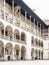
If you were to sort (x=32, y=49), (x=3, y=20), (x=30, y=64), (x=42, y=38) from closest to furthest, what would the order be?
(x=30, y=64) → (x=3, y=20) → (x=32, y=49) → (x=42, y=38)

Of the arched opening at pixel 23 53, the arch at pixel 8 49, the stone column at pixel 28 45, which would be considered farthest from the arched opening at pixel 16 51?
the stone column at pixel 28 45

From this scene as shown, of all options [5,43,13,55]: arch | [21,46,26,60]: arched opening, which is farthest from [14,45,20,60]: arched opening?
[5,43,13,55]: arch

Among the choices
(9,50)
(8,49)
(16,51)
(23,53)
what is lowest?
(23,53)

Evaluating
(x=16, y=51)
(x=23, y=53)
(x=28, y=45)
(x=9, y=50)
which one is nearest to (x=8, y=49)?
(x=9, y=50)

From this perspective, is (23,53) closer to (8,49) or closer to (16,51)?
(16,51)

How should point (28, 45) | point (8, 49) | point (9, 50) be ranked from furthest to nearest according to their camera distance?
point (28, 45)
point (9, 50)
point (8, 49)

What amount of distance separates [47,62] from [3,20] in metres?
9.38

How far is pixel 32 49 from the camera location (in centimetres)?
4534

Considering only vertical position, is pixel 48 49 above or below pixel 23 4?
below

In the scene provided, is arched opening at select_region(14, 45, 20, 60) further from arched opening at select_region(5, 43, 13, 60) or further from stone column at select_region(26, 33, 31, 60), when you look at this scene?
stone column at select_region(26, 33, 31, 60)

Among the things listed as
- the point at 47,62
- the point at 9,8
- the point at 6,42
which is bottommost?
the point at 47,62

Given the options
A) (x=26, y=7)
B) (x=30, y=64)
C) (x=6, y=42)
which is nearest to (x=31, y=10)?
(x=26, y=7)

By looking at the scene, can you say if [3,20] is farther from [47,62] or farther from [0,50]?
[47,62]

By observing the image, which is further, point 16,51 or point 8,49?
point 16,51
